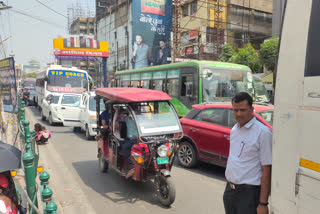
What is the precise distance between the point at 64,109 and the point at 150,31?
3300 cm

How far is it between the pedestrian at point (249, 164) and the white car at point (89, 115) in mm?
7587

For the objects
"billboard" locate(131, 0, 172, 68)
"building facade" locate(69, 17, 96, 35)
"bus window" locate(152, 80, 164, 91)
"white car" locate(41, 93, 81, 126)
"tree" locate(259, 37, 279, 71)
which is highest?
"building facade" locate(69, 17, 96, 35)

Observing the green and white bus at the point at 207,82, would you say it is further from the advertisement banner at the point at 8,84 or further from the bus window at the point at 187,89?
the advertisement banner at the point at 8,84

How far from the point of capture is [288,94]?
6.07 feet

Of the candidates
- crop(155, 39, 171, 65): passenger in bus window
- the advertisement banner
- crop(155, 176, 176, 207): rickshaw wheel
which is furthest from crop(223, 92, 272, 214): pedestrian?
crop(155, 39, 171, 65): passenger in bus window

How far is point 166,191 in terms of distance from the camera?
437cm

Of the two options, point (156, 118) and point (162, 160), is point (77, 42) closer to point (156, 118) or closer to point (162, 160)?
point (156, 118)

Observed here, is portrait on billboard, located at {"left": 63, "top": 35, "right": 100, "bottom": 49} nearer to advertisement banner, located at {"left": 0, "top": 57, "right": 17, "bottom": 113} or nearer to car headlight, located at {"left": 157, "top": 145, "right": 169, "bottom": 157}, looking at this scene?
advertisement banner, located at {"left": 0, "top": 57, "right": 17, "bottom": 113}

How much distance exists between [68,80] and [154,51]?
91.2 feet

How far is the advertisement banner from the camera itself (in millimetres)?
6488

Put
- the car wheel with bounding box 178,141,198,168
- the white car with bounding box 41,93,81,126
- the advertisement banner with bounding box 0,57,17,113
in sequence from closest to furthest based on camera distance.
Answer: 1. the car wheel with bounding box 178,141,198,168
2. the advertisement banner with bounding box 0,57,17,113
3. the white car with bounding box 41,93,81,126

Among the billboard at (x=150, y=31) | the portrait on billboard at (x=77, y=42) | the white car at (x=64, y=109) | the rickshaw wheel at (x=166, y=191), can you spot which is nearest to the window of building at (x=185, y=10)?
the billboard at (x=150, y=31)

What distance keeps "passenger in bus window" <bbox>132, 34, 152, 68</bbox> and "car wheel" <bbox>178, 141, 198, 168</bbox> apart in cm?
3655

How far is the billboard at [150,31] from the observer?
41.8 m
